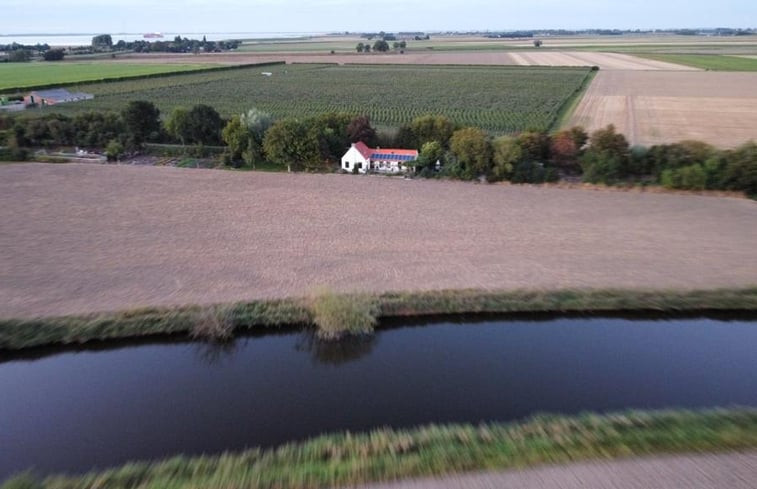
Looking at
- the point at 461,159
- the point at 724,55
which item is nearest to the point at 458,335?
the point at 461,159

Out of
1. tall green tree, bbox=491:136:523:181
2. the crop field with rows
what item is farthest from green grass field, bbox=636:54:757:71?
tall green tree, bbox=491:136:523:181

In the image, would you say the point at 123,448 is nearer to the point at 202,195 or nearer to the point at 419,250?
the point at 419,250

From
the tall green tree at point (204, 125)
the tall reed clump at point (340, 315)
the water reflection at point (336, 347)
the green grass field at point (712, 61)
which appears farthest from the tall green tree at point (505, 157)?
the green grass field at point (712, 61)

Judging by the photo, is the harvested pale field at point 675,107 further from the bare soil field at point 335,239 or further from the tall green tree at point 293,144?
the tall green tree at point 293,144

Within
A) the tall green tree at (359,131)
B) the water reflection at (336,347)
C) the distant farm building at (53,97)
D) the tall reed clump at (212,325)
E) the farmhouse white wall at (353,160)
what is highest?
the tall green tree at (359,131)

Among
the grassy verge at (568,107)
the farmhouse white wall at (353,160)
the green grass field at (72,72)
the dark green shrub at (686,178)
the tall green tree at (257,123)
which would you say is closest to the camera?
the dark green shrub at (686,178)

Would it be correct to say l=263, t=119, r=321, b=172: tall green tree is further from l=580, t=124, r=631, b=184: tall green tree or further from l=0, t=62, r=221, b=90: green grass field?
l=0, t=62, r=221, b=90: green grass field
